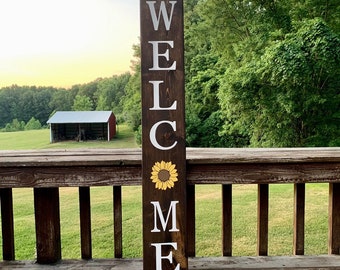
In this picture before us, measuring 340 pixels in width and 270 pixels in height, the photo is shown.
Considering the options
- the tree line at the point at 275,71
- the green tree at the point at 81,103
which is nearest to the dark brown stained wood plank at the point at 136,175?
the green tree at the point at 81,103

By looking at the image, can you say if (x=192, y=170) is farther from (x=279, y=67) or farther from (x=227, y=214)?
(x=279, y=67)

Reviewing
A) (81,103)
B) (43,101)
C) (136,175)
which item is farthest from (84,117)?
(136,175)

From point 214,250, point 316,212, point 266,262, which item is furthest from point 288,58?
point 266,262

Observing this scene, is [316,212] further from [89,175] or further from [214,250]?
[89,175]

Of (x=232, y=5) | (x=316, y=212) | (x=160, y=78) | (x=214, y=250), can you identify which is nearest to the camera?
(x=160, y=78)

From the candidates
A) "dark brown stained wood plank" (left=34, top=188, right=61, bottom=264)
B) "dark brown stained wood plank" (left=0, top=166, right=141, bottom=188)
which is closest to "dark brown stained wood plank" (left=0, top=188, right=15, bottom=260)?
"dark brown stained wood plank" (left=34, top=188, right=61, bottom=264)

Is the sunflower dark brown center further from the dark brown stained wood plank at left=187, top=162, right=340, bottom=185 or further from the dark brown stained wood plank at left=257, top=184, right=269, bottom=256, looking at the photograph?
the dark brown stained wood plank at left=257, top=184, right=269, bottom=256

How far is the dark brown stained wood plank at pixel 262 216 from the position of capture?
4.96ft

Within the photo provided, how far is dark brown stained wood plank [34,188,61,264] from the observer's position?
1462 mm

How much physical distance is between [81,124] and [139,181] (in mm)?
4963

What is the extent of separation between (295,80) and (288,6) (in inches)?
98.0

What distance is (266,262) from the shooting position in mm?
1472

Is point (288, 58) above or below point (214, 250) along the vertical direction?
above

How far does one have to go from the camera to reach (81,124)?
6.07 m
